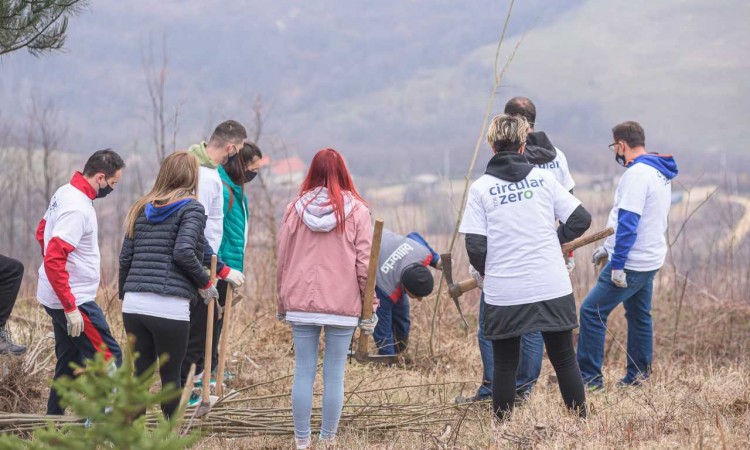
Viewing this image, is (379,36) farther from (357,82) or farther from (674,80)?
(674,80)

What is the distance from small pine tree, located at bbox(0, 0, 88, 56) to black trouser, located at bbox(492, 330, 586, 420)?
320 centimetres

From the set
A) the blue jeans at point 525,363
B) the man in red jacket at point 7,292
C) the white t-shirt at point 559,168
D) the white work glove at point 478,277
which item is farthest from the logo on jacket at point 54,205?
the white t-shirt at point 559,168

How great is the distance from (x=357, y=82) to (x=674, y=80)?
142 feet

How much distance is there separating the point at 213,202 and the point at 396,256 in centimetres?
159

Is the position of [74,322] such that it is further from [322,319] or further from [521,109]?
[521,109]

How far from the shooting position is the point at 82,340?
4828mm

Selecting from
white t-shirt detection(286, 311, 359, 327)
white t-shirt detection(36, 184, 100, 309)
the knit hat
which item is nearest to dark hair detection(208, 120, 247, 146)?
white t-shirt detection(36, 184, 100, 309)

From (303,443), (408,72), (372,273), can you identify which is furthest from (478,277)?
(408,72)

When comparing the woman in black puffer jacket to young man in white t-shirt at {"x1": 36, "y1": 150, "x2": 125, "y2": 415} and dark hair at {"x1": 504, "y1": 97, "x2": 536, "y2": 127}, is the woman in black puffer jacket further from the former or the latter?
dark hair at {"x1": 504, "y1": 97, "x2": 536, "y2": 127}

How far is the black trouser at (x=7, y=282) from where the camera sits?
210 inches

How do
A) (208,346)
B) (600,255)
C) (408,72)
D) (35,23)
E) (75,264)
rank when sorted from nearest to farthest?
1. (75,264)
2. (208,346)
3. (35,23)
4. (600,255)
5. (408,72)

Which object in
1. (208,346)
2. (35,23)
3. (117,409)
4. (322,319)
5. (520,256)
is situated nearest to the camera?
(117,409)

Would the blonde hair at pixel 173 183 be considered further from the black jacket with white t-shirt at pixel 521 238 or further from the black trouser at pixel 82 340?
the black jacket with white t-shirt at pixel 521 238

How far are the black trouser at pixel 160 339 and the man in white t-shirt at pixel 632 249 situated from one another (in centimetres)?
290
